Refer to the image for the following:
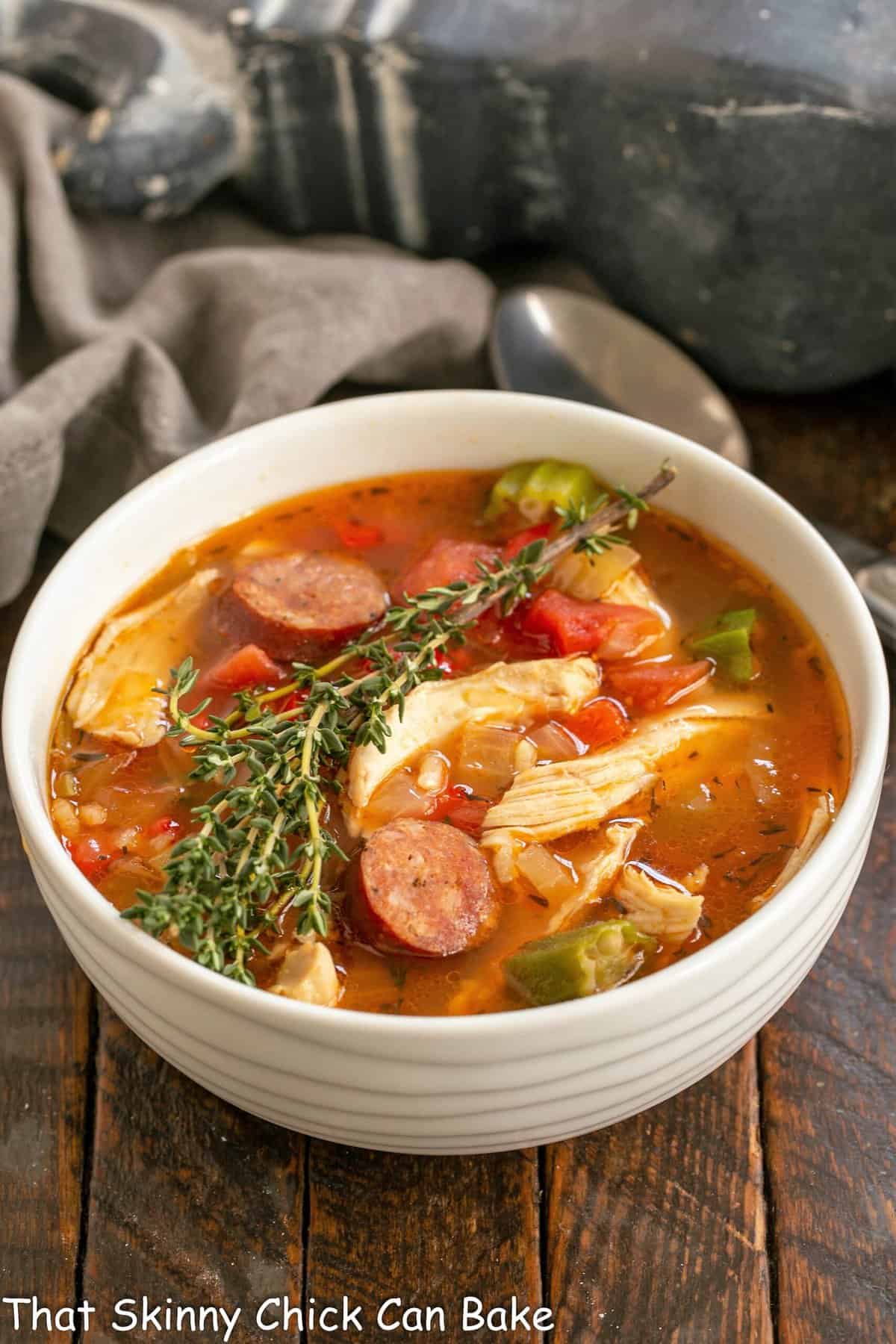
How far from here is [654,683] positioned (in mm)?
2324

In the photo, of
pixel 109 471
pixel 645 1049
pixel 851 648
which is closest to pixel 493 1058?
pixel 645 1049

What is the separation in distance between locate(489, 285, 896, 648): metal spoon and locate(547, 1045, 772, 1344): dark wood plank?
5.46 feet

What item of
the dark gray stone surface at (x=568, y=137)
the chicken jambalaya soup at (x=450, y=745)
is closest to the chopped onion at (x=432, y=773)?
the chicken jambalaya soup at (x=450, y=745)

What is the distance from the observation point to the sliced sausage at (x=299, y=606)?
238 cm

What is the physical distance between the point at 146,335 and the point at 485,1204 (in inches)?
84.8

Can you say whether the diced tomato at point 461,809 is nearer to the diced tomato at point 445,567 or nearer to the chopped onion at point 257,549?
the diced tomato at point 445,567

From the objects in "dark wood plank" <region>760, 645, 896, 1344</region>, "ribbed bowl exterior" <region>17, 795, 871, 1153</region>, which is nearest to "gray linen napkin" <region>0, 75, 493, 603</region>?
"ribbed bowl exterior" <region>17, 795, 871, 1153</region>

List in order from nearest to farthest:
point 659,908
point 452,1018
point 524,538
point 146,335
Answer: point 452,1018 → point 659,908 → point 524,538 → point 146,335

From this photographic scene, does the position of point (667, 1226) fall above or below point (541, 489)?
below

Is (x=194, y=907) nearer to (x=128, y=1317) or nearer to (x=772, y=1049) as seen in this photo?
(x=128, y=1317)

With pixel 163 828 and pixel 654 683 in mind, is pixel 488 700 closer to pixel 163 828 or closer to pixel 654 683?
pixel 654 683

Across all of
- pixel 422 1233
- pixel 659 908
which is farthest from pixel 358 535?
pixel 422 1233

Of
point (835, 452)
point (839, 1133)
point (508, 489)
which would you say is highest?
point (508, 489)

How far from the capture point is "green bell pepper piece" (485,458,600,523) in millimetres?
2568
